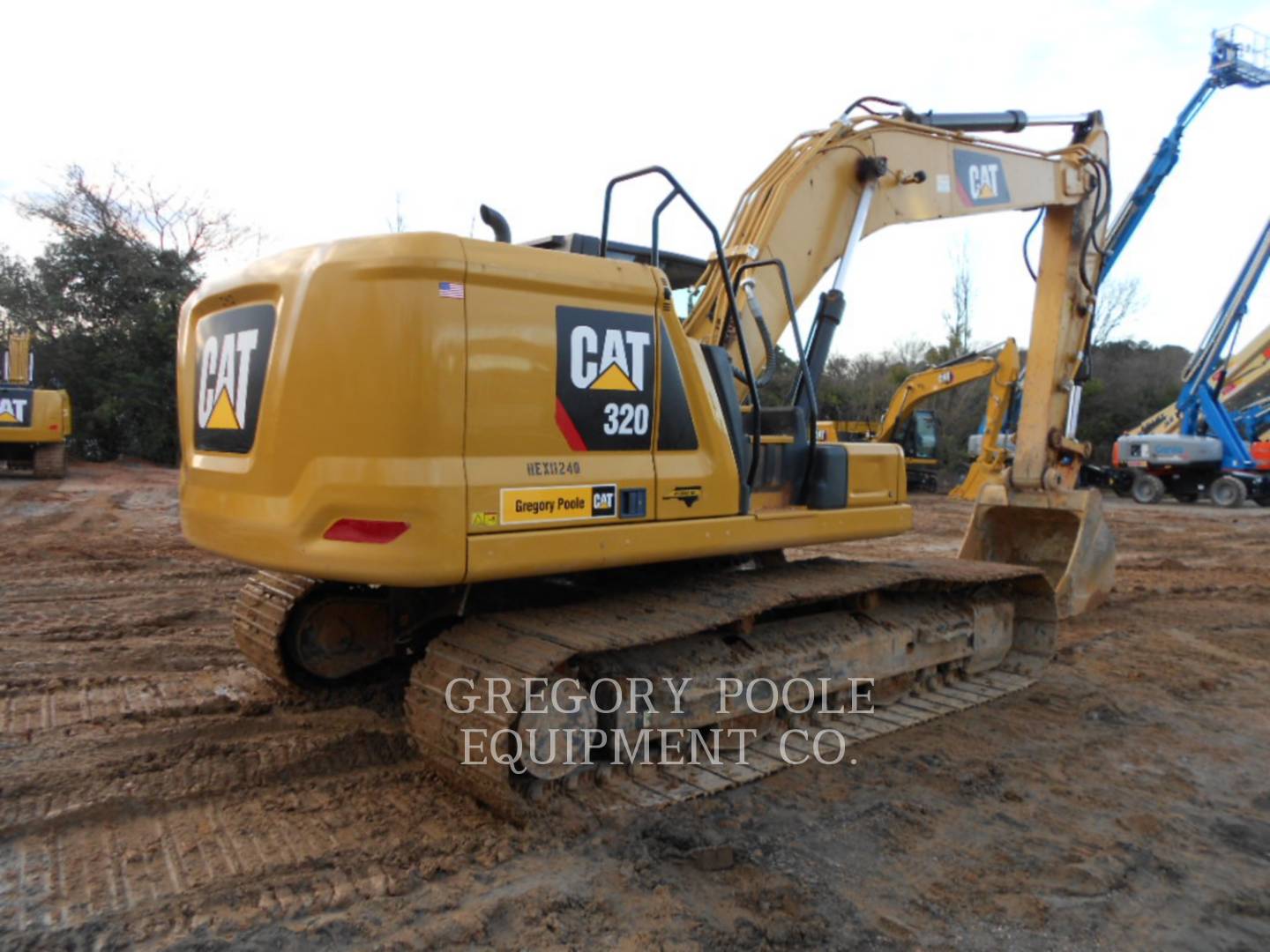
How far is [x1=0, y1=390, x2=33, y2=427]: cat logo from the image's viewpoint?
17672mm

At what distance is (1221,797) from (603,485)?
277 cm

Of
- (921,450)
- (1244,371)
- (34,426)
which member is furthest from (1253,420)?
(34,426)

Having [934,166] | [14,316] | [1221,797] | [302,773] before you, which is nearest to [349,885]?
[302,773]

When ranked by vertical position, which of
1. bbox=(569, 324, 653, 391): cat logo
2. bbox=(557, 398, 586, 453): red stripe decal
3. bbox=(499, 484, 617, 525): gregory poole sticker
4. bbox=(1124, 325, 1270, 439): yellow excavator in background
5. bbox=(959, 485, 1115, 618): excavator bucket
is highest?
bbox=(1124, 325, 1270, 439): yellow excavator in background

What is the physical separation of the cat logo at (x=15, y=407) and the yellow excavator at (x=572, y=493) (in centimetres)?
1607

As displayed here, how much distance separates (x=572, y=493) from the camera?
10.8 ft

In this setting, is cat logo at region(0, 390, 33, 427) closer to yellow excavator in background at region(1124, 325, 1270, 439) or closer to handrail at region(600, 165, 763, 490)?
handrail at region(600, 165, 763, 490)

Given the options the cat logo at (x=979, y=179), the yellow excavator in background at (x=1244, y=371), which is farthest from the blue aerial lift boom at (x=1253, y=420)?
the cat logo at (x=979, y=179)

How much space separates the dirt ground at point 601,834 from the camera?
267 cm

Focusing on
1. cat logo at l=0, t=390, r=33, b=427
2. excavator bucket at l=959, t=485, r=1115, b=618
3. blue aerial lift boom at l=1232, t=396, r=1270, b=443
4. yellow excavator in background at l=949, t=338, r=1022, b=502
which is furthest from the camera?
blue aerial lift boom at l=1232, t=396, r=1270, b=443

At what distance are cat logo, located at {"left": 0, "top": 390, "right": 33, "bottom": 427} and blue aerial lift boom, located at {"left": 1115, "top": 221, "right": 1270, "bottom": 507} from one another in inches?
868

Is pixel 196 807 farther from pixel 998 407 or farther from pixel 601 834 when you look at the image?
pixel 998 407

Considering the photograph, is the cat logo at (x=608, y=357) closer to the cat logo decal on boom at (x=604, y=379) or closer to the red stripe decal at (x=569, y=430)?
the cat logo decal on boom at (x=604, y=379)

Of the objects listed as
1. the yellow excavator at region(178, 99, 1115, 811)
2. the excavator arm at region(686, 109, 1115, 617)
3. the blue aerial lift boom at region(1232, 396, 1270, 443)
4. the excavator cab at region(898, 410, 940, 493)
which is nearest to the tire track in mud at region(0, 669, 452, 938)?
the yellow excavator at region(178, 99, 1115, 811)
